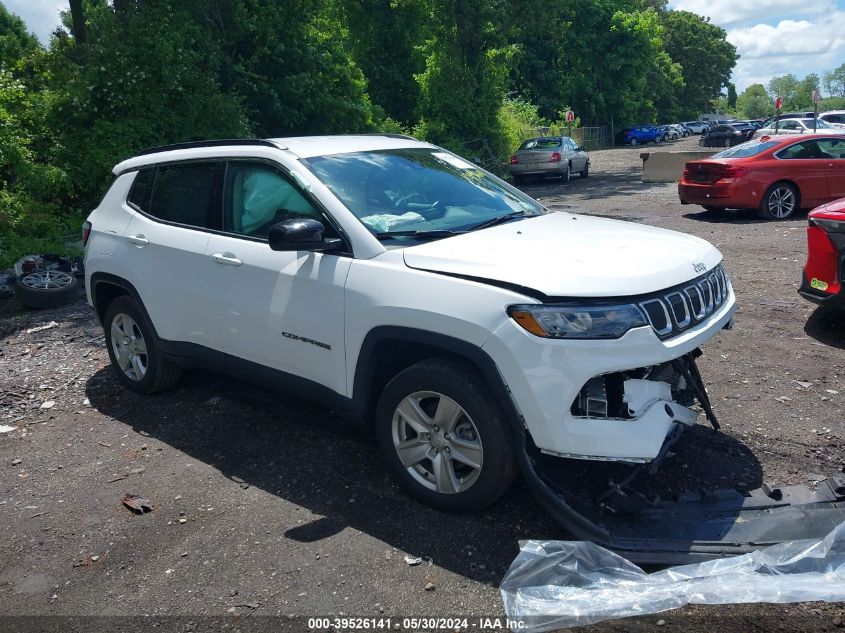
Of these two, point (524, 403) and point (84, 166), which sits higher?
point (84, 166)

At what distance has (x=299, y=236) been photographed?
383 centimetres

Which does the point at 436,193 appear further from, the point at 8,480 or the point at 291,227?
the point at 8,480

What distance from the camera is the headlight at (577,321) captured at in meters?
3.23

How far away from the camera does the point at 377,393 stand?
4.04 meters

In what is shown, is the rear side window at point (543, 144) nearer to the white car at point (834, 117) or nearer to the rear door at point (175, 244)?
the white car at point (834, 117)

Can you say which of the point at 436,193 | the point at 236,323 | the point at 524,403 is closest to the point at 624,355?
the point at 524,403

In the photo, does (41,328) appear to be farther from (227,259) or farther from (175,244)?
(227,259)

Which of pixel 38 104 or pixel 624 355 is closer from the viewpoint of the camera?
pixel 624 355

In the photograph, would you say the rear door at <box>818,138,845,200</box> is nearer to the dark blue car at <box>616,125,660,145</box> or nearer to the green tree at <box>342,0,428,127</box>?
the green tree at <box>342,0,428,127</box>

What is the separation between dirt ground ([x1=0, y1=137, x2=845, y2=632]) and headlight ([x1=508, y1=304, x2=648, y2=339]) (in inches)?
40.9

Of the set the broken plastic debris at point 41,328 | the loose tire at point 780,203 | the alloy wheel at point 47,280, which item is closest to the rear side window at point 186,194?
the broken plastic debris at point 41,328

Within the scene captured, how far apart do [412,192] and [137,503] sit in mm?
2375

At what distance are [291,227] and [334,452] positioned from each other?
153 centimetres

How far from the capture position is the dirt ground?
323cm
